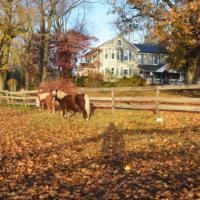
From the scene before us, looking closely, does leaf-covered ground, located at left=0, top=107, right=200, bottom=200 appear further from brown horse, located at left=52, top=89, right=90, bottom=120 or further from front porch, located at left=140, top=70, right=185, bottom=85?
front porch, located at left=140, top=70, right=185, bottom=85

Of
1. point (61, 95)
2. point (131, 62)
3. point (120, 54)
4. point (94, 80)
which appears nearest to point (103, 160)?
point (61, 95)

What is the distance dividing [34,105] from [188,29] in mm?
10756

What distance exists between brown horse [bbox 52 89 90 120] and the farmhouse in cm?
5110

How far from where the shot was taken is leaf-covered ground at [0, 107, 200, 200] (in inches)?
291

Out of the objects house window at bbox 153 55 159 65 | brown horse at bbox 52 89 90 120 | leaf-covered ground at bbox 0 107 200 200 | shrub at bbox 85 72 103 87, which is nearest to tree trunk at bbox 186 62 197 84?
shrub at bbox 85 72 103 87

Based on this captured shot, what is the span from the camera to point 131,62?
78.1 metres

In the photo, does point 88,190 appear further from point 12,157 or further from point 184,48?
point 184,48

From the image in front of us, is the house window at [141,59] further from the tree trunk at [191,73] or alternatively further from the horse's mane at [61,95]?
the horse's mane at [61,95]

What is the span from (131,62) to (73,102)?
59.8m

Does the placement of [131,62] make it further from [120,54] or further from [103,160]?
[103,160]

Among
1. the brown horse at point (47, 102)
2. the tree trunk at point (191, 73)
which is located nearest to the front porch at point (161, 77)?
the tree trunk at point (191, 73)

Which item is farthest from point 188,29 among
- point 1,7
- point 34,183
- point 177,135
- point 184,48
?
point 34,183

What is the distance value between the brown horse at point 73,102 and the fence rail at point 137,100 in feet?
4.99

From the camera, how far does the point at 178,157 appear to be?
9820mm
